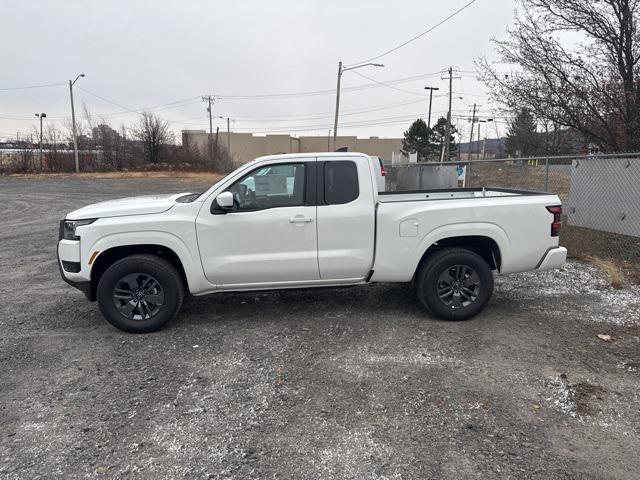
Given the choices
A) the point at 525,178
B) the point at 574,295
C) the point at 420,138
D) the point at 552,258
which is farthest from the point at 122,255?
the point at 420,138

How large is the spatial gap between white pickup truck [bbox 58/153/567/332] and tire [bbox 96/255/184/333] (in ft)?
0.03

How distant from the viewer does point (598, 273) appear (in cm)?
720

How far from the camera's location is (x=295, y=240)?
193 inches

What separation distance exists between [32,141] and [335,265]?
64.1 m

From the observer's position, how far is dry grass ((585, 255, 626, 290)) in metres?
6.64

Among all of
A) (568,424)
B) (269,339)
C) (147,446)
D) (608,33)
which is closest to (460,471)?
(568,424)

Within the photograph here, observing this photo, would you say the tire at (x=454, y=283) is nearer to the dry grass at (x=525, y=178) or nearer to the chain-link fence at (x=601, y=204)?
the chain-link fence at (x=601, y=204)

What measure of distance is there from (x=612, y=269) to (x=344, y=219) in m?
4.71

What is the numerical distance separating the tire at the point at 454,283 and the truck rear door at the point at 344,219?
0.66 m

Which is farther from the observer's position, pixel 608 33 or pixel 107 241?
pixel 608 33

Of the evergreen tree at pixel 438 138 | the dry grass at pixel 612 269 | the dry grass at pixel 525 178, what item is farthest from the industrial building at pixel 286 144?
the dry grass at pixel 612 269

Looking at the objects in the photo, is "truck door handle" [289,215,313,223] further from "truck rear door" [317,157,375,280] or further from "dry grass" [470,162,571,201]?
"dry grass" [470,162,571,201]

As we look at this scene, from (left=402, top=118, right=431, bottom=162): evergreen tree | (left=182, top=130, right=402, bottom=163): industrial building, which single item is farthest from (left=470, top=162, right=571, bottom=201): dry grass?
(left=182, top=130, right=402, bottom=163): industrial building

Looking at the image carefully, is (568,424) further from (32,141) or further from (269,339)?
(32,141)
